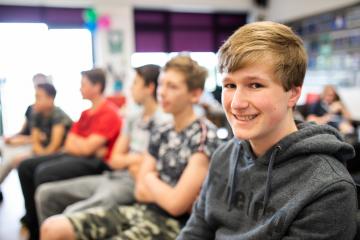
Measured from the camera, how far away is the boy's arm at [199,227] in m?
1.17

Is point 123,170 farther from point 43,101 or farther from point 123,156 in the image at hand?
point 43,101

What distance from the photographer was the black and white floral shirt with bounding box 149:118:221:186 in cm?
148

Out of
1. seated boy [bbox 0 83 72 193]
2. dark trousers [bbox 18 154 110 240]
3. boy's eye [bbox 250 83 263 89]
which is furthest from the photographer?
seated boy [bbox 0 83 72 193]

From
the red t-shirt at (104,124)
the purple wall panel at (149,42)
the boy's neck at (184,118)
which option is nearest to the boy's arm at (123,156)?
the red t-shirt at (104,124)

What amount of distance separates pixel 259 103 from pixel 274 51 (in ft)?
0.45

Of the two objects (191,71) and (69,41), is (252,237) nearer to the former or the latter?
(191,71)

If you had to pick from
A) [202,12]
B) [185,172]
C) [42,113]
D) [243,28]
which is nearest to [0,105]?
[42,113]

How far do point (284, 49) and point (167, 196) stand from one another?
787mm

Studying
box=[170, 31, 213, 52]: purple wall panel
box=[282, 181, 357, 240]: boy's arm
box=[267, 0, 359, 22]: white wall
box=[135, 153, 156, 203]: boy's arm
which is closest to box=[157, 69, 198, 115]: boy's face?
box=[135, 153, 156, 203]: boy's arm

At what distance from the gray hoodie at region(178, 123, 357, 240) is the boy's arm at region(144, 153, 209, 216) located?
21 cm

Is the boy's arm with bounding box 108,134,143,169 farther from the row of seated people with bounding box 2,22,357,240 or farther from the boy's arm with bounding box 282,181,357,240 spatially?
A: the boy's arm with bounding box 282,181,357,240

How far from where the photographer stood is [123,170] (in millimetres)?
2191

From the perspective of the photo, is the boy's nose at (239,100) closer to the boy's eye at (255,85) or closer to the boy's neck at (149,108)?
the boy's eye at (255,85)

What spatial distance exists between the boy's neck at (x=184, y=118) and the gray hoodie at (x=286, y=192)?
1.51 ft
